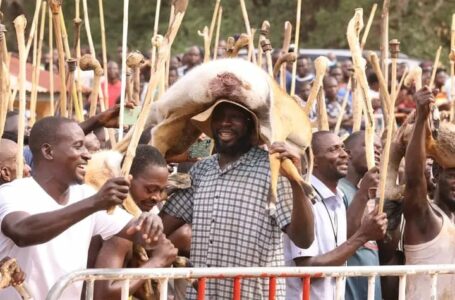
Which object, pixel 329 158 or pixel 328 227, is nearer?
pixel 328 227

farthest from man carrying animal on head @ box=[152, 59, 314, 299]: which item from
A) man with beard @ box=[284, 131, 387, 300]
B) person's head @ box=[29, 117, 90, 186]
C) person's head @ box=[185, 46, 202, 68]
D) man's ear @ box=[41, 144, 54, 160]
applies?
person's head @ box=[185, 46, 202, 68]

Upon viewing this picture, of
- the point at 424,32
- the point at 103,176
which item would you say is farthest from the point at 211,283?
the point at 424,32

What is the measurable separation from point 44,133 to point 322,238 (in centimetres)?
151

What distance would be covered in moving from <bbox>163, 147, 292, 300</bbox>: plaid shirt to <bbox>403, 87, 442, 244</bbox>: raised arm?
84 centimetres

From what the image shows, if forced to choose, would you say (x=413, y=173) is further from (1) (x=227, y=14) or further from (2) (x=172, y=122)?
(1) (x=227, y=14)

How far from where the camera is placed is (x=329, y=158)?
705 centimetres

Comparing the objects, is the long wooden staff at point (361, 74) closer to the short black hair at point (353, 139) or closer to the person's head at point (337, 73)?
the short black hair at point (353, 139)

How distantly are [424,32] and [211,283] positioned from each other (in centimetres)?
1307

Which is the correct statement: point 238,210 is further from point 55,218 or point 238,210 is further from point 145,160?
point 55,218

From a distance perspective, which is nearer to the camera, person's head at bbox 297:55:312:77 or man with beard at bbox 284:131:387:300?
man with beard at bbox 284:131:387:300

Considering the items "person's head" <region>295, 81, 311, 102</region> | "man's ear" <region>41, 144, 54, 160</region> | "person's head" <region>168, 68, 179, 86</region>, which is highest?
"man's ear" <region>41, 144, 54, 160</region>

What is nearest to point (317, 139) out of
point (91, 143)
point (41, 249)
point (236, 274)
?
point (91, 143)

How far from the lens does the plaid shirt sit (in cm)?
596

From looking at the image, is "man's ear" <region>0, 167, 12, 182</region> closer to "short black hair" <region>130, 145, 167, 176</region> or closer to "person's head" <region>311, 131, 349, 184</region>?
"short black hair" <region>130, 145, 167, 176</region>
